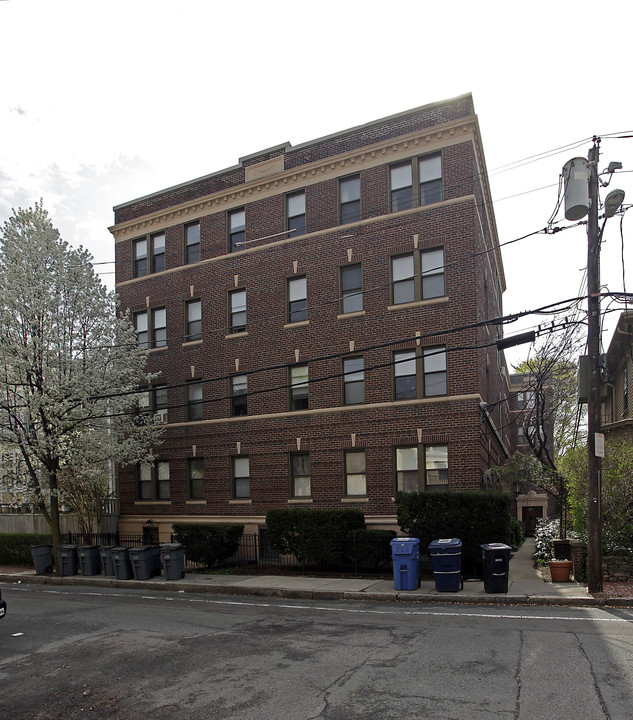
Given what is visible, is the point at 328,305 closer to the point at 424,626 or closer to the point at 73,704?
the point at 424,626

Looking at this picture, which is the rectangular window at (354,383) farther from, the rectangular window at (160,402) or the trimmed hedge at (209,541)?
the rectangular window at (160,402)

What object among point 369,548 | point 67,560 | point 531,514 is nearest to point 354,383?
point 369,548

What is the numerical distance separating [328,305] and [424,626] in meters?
12.8

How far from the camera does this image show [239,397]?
76.1ft

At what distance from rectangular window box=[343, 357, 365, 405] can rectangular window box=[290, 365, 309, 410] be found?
1.54 metres

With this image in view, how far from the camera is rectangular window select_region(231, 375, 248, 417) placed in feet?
75.6

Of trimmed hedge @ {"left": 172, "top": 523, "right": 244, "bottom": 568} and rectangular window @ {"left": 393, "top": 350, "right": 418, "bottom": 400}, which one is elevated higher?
rectangular window @ {"left": 393, "top": 350, "right": 418, "bottom": 400}

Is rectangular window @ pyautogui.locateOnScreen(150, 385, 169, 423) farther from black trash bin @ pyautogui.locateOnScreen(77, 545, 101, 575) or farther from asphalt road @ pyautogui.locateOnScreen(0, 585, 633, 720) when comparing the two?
asphalt road @ pyautogui.locateOnScreen(0, 585, 633, 720)

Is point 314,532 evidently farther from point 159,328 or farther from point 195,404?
point 159,328

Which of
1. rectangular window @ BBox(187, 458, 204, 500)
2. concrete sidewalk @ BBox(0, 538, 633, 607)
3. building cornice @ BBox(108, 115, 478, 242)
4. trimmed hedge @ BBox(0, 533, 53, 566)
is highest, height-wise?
building cornice @ BBox(108, 115, 478, 242)

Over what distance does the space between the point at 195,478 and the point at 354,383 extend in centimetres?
769

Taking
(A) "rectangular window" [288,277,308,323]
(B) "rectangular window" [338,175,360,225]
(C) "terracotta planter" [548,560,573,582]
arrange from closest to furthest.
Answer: (C) "terracotta planter" [548,560,573,582]
(B) "rectangular window" [338,175,360,225]
(A) "rectangular window" [288,277,308,323]

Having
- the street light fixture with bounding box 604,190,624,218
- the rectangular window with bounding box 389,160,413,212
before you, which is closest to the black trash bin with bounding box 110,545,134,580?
the rectangular window with bounding box 389,160,413,212

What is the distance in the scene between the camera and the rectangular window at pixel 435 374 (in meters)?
19.3
